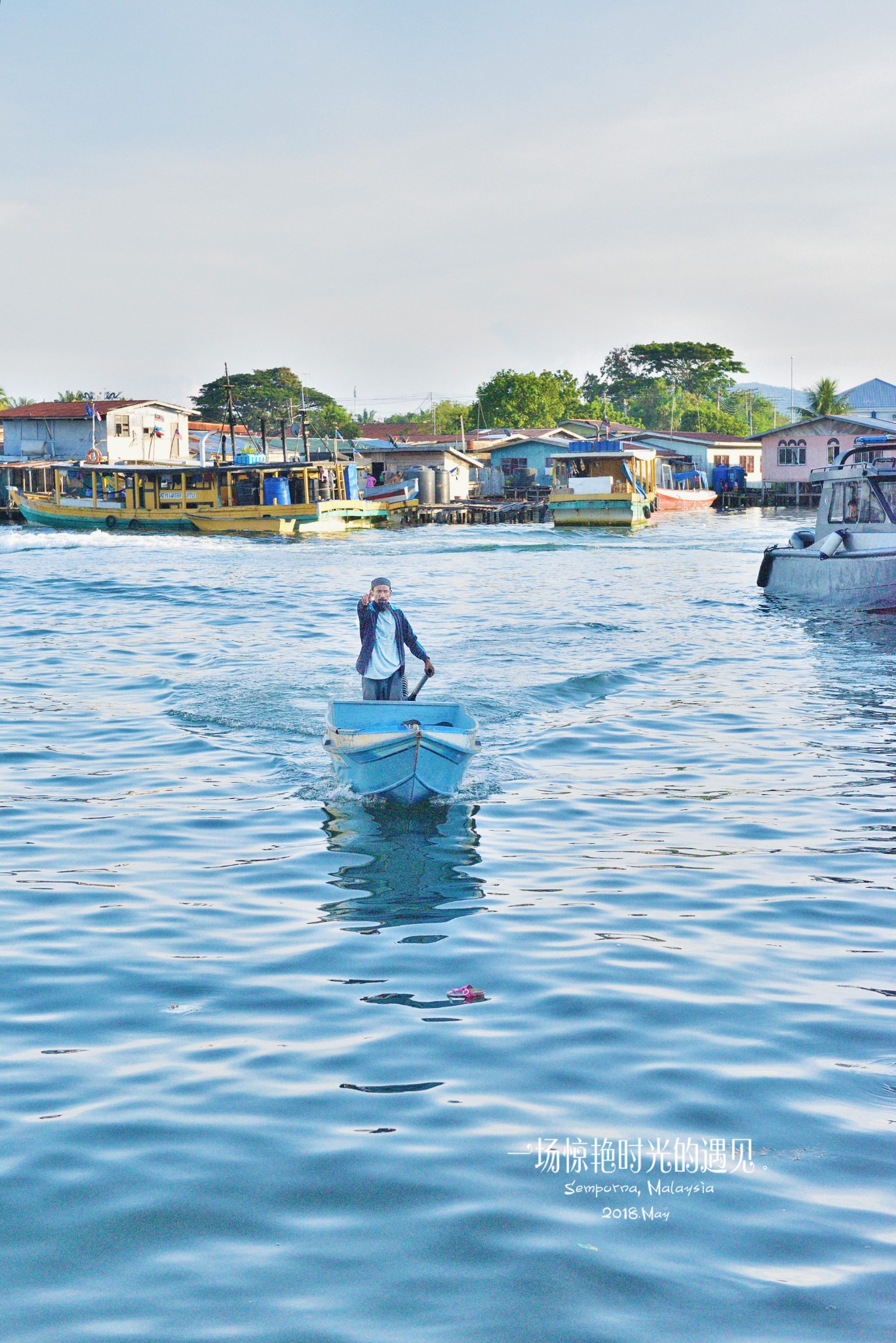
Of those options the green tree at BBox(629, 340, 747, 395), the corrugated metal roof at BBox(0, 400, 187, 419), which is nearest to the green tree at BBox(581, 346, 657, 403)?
the green tree at BBox(629, 340, 747, 395)

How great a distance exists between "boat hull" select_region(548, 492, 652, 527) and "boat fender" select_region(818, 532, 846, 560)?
2779 centimetres

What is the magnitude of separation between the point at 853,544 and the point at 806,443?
46828mm

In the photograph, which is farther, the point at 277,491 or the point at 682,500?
the point at 682,500

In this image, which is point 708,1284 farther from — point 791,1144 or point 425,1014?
point 425,1014

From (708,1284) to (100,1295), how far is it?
1990 mm

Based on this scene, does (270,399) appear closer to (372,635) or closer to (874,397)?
(874,397)

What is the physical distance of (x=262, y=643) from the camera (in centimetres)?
2095

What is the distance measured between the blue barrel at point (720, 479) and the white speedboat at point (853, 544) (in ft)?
165

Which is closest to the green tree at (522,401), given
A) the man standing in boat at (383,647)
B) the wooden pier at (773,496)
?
the wooden pier at (773,496)

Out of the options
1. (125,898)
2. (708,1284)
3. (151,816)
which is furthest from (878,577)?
(708,1284)

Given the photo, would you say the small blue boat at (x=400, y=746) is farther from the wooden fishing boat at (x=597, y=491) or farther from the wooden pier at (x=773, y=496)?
the wooden pier at (x=773, y=496)

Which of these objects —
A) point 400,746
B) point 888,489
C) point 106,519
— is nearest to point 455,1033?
point 400,746

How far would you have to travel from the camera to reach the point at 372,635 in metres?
11.0

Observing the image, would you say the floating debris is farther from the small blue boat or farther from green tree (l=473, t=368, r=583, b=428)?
green tree (l=473, t=368, r=583, b=428)
